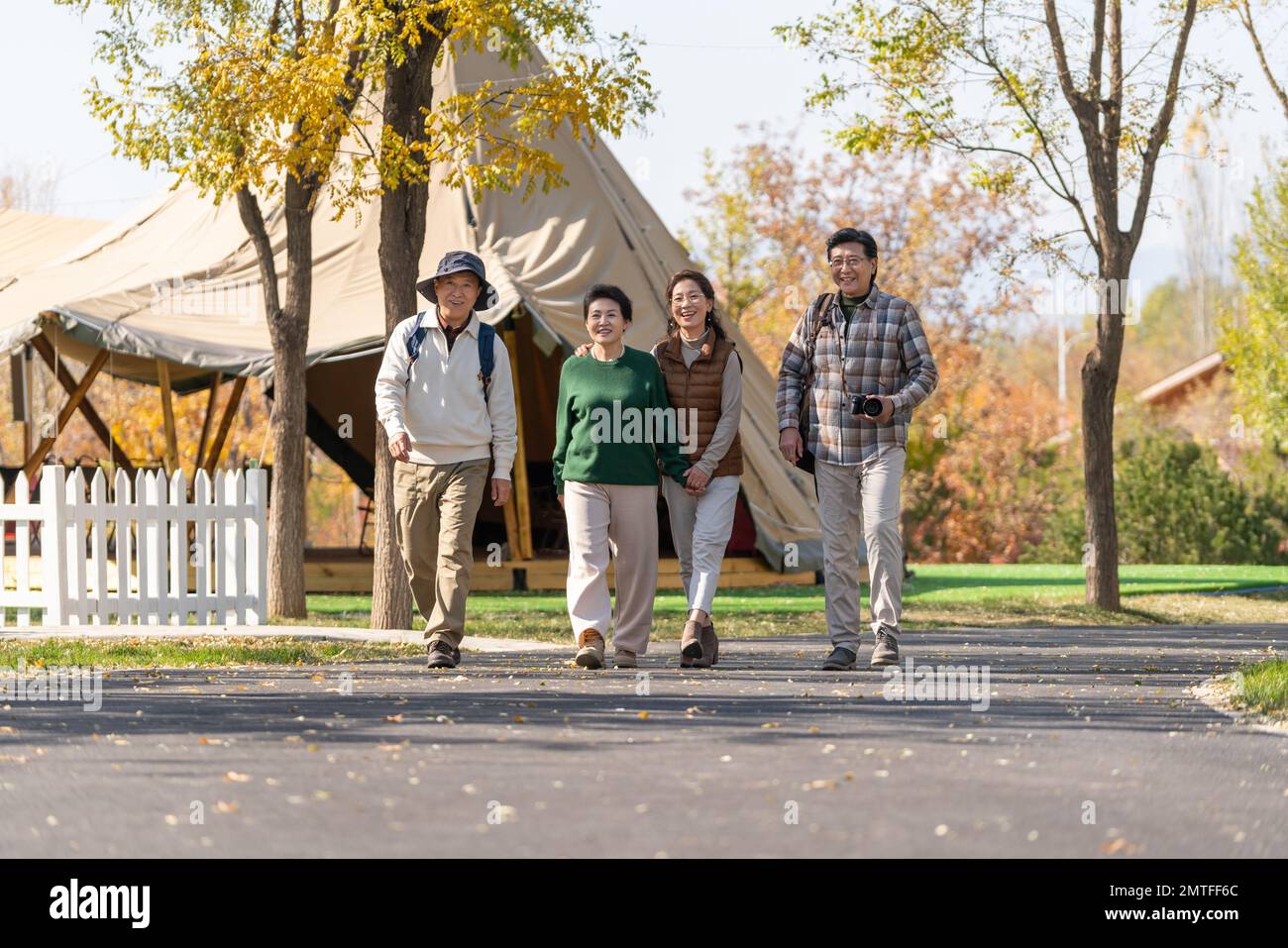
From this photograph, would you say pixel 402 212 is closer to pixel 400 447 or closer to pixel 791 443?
pixel 400 447

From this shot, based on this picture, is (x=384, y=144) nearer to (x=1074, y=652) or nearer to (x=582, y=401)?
(x=582, y=401)

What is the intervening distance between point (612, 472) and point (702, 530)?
0.52 m

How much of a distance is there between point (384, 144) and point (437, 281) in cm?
235

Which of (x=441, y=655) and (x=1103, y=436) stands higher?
(x=1103, y=436)

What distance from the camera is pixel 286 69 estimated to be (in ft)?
35.9

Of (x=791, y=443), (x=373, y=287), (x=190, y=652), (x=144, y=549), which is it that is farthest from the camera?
(x=373, y=287)

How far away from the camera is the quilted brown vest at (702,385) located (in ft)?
29.0

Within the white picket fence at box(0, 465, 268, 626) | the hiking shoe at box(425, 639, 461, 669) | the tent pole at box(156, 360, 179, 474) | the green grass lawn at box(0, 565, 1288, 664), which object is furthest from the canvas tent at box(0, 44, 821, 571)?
the hiking shoe at box(425, 639, 461, 669)

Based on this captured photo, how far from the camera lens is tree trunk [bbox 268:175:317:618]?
45.1 feet

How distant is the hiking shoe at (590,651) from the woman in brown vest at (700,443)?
399 millimetres

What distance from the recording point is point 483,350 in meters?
8.85

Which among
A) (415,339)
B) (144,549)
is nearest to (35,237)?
(144,549)

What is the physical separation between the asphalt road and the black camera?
1.29m

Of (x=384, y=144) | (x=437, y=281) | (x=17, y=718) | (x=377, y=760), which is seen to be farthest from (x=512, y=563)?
(x=377, y=760)
